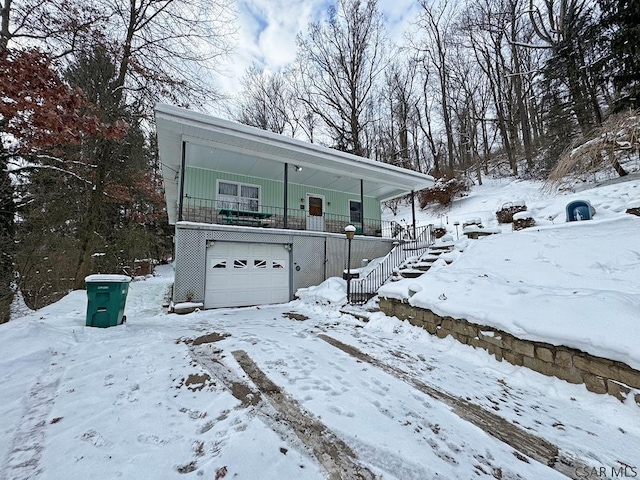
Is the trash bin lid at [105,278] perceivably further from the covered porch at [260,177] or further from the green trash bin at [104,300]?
the covered porch at [260,177]

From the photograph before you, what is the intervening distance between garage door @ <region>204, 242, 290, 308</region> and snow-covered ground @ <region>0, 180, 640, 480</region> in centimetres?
258

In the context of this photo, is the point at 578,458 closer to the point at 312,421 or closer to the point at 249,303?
the point at 312,421

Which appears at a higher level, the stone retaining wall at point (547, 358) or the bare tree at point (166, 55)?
the bare tree at point (166, 55)

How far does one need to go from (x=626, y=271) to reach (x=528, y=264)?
1272mm

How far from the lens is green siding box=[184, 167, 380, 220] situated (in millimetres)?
10266

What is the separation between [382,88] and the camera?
2055cm

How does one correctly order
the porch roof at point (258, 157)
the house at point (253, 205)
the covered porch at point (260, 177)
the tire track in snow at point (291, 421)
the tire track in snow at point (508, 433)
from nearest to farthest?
1. the tire track in snow at point (291, 421)
2. the tire track in snow at point (508, 433)
3. the porch roof at point (258, 157)
4. the house at point (253, 205)
5. the covered porch at point (260, 177)

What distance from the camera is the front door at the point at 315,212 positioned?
12203 millimetres

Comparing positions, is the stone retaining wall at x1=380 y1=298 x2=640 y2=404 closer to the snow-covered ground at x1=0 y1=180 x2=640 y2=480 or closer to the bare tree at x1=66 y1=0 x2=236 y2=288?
the snow-covered ground at x1=0 y1=180 x2=640 y2=480

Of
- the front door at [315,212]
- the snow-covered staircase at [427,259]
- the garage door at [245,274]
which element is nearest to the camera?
the snow-covered staircase at [427,259]

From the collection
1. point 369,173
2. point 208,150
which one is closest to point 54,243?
point 208,150

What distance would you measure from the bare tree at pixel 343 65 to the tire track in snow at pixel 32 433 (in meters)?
17.8

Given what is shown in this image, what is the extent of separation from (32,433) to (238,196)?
9398 mm

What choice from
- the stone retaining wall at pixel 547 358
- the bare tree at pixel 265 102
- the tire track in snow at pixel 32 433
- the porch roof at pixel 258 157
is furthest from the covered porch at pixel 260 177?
the bare tree at pixel 265 102
